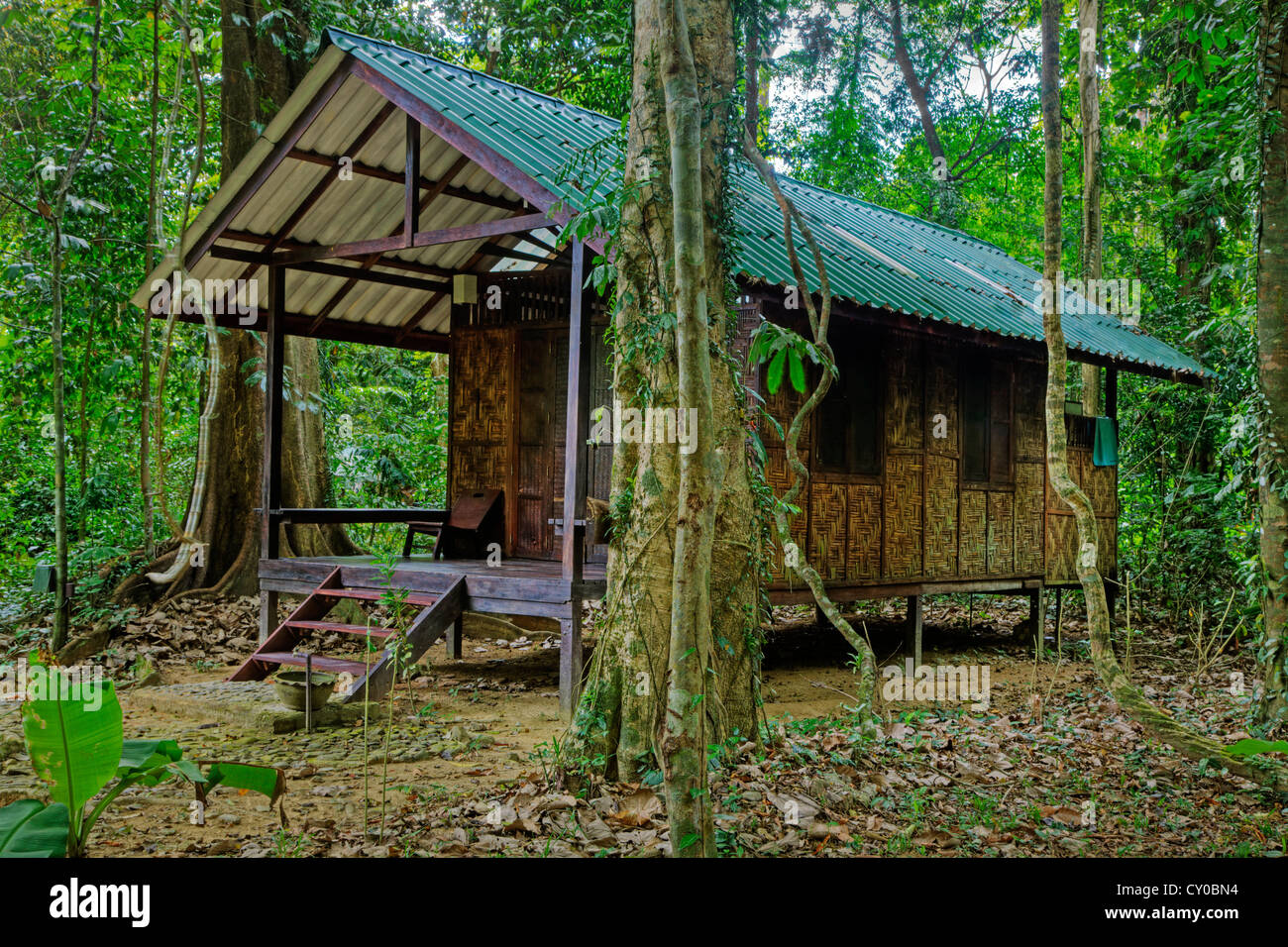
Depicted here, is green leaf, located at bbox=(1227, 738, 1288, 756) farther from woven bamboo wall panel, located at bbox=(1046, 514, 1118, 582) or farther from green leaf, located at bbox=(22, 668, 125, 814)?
woven bamboo wall panel, located at bbox=(1046, 514, 1118, 582)

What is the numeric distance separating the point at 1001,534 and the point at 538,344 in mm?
5102

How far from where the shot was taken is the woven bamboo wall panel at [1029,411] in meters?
11.6

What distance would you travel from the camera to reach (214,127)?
13.5 m

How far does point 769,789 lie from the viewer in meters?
5.29

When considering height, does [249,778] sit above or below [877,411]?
below

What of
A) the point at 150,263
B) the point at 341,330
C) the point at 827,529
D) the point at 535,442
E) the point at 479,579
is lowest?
the point at 479,579

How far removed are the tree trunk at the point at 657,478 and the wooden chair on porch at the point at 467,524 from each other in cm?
503

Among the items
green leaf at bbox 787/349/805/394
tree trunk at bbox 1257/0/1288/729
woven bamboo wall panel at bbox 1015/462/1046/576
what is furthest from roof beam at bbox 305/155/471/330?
woven bamboo wall panel at bbox 1015/462/1046/576

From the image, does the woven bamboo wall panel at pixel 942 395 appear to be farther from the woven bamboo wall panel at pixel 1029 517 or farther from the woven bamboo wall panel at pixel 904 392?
the woven bamboo wall panel at pixel 1029 517

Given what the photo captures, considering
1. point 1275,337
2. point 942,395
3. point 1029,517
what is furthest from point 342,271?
point 1275,337

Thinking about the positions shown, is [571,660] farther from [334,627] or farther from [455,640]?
[455,640]

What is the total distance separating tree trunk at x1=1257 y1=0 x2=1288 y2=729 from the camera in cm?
692
